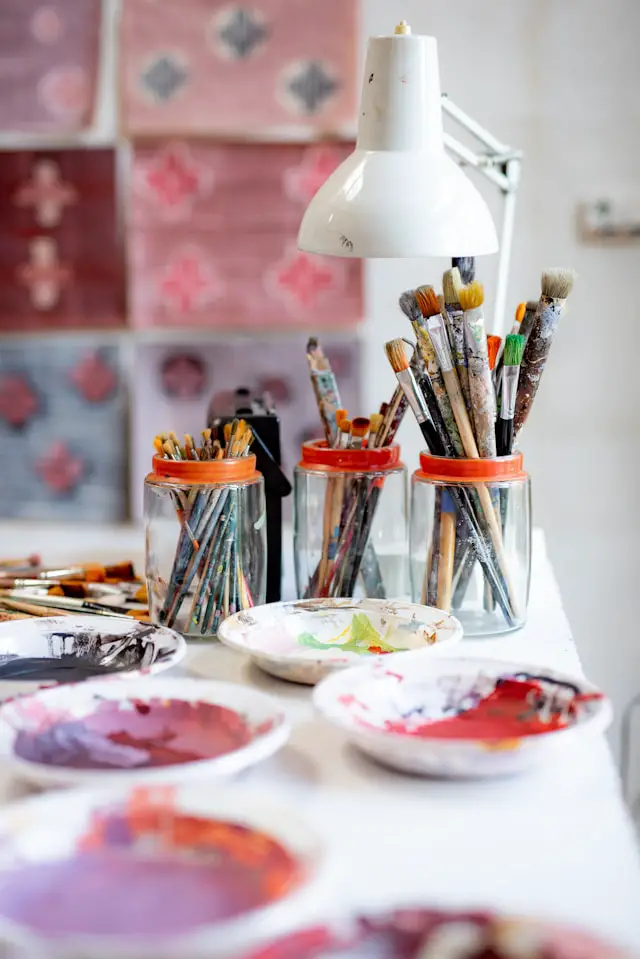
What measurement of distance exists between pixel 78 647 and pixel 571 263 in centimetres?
156

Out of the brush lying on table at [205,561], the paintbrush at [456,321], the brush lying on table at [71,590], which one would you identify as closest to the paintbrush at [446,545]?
the paintbrush at [456,321]

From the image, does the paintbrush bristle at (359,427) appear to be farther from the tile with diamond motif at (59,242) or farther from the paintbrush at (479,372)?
the tile with diamond motif at (59,242)

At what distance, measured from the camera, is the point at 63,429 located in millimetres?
2463

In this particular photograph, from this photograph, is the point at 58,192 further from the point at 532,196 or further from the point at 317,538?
the point at 317,538

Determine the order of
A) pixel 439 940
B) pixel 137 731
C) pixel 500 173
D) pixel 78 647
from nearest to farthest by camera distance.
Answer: pixel 439 940, pixel 137 731, pixel 78 647, pixel 500 173

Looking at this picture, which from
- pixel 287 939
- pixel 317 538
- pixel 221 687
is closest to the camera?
pixel 287 939

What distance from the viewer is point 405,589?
1.32 metres

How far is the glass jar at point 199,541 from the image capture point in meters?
1.15

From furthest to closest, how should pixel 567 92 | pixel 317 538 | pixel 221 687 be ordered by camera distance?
pixel 567 92 → pixel 317 538 → pixel 221 687

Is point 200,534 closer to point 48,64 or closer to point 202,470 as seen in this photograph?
point 202,470

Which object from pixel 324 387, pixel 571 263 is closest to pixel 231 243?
pixel 571 263

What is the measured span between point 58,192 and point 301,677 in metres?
1.68

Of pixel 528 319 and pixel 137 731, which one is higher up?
pixel 528 319

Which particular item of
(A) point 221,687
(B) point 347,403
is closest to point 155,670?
(A) point 221,687
